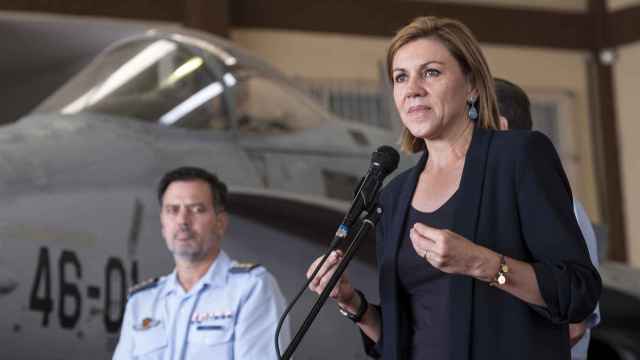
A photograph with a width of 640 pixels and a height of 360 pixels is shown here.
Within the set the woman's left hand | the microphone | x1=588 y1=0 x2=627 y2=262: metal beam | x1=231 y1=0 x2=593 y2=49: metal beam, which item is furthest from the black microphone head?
x1=588 y1=0 x2=627 y2=262: metal beam

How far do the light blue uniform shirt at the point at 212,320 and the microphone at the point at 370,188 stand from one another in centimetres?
103

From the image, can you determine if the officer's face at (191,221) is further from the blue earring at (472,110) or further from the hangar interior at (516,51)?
the hangar interior at (516,51)

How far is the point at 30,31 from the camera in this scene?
6.07 m

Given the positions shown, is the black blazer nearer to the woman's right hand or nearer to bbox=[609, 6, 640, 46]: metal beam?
the woman's right hand

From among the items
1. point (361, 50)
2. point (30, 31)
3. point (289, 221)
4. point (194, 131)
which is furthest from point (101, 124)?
point (361, 50)

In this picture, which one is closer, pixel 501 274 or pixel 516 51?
pixel 501 274

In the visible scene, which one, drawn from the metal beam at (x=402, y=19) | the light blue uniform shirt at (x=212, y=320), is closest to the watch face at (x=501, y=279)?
the light blue uniform shirt at (x=212, y=320)

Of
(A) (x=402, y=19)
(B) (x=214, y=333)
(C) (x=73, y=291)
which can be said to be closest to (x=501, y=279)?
(B) (x=214, y=333)

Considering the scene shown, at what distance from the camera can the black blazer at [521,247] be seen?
65.8 inches

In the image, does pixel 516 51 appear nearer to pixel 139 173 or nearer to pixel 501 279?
pixel 139 173

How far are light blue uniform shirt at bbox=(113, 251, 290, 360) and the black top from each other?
0.97 metres

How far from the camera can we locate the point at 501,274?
5.33 feet

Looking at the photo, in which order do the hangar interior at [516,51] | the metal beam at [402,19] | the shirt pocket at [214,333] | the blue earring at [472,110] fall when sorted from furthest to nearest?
1. the metal beam at [402,19]
2. the hangar interior at [516,51]
3. the shirt pocket at [214,333]
4. the blue earring at [472,110]

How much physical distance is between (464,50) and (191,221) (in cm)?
121
